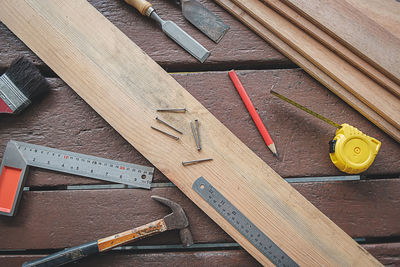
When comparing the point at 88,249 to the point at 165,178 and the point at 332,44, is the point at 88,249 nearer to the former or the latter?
the point at 165,178

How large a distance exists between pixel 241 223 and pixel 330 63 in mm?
761

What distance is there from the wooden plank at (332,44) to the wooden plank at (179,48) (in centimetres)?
15

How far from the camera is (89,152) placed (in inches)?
47.6

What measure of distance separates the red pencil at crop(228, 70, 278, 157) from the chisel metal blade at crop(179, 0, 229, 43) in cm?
19

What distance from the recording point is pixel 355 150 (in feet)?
3.59

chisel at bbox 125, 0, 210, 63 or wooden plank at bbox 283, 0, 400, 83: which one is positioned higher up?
wooden plank at bbox 283, 0, 400, 83

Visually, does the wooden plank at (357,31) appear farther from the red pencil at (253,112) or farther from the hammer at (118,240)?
the hammer at (118,240)

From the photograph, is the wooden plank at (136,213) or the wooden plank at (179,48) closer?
the wooden plank at (136,213)

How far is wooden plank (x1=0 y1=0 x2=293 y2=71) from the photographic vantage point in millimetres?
1277

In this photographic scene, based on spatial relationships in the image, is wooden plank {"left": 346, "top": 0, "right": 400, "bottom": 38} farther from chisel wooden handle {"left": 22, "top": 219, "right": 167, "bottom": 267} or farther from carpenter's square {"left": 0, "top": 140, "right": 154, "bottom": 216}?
chisel wooden handle {"left": 22, "top": 219, "right": 167, "bottom": 267}

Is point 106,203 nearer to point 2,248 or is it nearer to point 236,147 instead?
point 2,248

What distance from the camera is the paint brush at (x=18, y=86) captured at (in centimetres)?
117

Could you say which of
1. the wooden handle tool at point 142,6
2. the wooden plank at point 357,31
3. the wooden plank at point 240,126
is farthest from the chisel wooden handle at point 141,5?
the wooden plank at point 357,31

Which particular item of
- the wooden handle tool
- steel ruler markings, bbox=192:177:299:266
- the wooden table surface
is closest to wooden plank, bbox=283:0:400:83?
the wooden table surface
